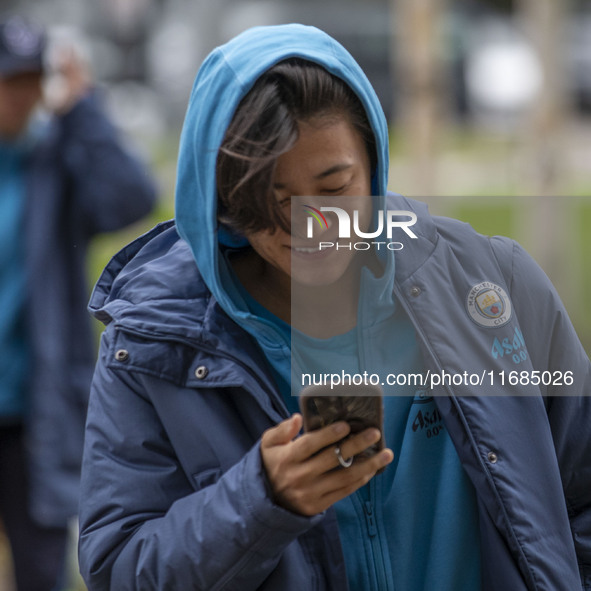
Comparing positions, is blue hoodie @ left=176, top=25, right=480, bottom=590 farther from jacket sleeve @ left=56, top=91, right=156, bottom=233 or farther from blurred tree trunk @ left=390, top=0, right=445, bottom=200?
blurred tree trunk @ left=390, top=0, right=445, bottom=200

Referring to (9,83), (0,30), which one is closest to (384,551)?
(9,83)

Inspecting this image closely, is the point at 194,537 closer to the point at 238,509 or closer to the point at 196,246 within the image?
the point at 238,509

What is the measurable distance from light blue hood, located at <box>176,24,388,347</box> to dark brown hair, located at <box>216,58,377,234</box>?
0.01m

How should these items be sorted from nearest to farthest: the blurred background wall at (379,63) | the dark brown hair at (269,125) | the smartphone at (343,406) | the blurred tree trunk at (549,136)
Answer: the smartphone at (343,406), the dark brown hair at (269,125), the blurred tree trunk at (549,136), the blurred background wall at (379,63)

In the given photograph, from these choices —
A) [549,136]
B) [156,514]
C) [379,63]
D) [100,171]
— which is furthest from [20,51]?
[379,63]

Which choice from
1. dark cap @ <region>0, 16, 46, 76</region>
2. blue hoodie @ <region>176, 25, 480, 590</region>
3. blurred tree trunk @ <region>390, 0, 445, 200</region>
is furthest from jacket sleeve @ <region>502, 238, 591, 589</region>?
blurred tree trunk @ <region>390, 0, 445, 200</region>

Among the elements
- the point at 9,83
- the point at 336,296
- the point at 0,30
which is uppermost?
the point at 0,30

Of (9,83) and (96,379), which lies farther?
(9,83)

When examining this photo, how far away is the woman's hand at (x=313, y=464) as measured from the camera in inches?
47.3

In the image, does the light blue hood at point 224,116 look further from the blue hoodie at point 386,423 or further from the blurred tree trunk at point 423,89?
the blurred tree trunk at point 423,89

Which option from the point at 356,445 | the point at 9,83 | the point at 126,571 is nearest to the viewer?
the point at 356,445

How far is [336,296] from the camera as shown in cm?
150

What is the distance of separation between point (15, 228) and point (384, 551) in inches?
83.3

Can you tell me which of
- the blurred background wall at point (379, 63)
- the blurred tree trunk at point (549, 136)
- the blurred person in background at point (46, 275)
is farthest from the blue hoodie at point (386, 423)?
the blurred background wall at point (379, 63)
